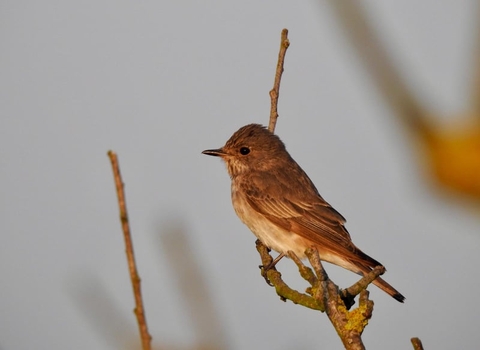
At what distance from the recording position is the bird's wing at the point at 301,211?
952 centimetres

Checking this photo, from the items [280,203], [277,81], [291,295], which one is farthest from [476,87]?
[280,203]

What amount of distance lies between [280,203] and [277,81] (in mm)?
2992

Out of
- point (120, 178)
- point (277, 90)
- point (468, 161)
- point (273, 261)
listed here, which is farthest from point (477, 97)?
point (273, 261)

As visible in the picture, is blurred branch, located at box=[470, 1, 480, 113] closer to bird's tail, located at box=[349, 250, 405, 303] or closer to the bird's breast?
bird's tail, located at box=[349, 250, 405, 303]

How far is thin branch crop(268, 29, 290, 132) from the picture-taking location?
691cm

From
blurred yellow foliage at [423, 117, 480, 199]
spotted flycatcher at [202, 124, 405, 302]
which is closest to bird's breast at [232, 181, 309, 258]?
spotted flycatcher at [202, 124, 405, 302]

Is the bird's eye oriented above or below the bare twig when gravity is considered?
above

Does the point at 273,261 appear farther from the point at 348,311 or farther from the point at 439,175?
the point at 439,175

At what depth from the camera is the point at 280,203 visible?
10.2m

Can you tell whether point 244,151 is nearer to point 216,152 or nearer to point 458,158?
point 216,152

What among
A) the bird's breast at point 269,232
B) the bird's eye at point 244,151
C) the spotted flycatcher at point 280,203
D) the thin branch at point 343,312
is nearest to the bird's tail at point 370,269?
the spotted flycatcher at point 280,203

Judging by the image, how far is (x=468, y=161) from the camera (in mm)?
927

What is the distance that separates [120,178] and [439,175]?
202 cm

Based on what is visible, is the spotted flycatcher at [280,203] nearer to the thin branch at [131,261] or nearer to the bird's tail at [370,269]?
the bird's tail at [370,269]
